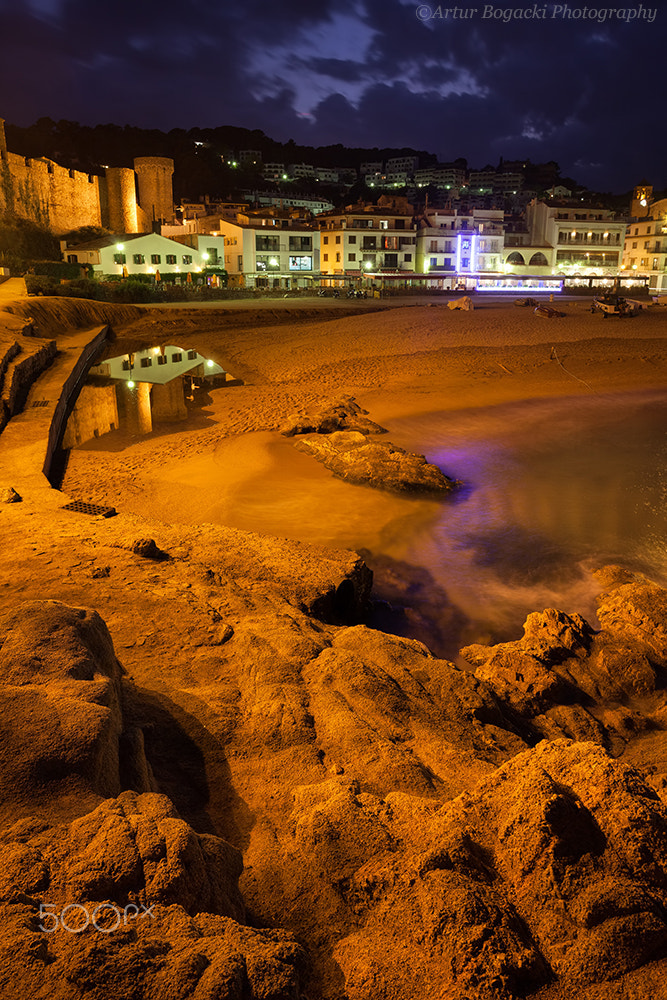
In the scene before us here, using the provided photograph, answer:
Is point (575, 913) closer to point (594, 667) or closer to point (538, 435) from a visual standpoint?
point (594, 667)

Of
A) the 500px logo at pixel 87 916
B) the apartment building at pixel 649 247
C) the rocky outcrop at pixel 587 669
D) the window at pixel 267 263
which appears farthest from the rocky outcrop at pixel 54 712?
the apartment building at pixel 649 247

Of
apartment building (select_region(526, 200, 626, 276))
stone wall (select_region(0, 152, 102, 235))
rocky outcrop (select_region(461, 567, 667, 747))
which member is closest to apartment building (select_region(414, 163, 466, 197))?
apartment building (select_region(526, 200, 626, 276))

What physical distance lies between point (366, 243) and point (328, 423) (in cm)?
5011

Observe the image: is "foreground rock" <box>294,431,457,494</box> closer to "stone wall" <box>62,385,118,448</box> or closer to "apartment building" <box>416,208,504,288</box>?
"stone wall" <box>62,385,118,448</box>

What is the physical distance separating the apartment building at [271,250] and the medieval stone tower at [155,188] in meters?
12.8

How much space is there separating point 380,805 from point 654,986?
1513 millimetres

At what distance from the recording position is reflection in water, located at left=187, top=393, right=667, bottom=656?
32.9ft

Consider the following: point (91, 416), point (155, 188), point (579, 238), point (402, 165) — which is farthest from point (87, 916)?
point (402, 165)

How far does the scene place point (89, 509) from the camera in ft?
33.8

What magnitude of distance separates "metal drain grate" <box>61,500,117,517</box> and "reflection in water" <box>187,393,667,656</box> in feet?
7.63

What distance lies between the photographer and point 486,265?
6544cm

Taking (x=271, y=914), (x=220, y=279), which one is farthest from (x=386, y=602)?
(x=220, y=279)

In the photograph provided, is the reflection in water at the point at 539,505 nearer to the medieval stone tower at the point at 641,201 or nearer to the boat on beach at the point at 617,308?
the boat on beach at the point at 617,308

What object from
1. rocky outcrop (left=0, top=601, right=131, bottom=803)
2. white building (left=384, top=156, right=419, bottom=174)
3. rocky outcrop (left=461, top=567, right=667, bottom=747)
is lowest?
rocky outcrop (left=461, top=567, right=667, bottom=747)
